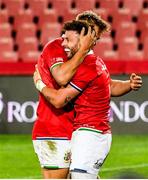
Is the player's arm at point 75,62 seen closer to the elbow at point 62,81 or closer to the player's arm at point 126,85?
the elbow at point 62,81

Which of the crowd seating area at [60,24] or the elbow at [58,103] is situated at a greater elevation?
the elbow at [58,103]

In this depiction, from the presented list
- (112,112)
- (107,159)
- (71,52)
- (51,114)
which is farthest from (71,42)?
(112,112)

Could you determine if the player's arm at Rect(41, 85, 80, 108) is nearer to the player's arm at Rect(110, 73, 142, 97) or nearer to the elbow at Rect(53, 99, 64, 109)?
the elbow at Rect(53, 99, 64, 109)

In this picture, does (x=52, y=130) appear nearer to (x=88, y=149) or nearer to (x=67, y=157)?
(x=67, y=157)

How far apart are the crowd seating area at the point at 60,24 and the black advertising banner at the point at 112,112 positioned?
8.91ft

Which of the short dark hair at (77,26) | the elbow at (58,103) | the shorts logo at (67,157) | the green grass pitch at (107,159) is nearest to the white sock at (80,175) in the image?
the shorts logo at (67,157)

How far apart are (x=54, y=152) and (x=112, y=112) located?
21.4 feet

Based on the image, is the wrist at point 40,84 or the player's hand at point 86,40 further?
the wrist at point 40,84

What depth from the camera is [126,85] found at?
588 cm

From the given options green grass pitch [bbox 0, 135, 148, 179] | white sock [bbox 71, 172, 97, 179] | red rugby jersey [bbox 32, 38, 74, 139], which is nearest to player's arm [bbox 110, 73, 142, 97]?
red rugby jersey [bbox 32, 38, 74, 139]

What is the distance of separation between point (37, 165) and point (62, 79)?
15.1 feet

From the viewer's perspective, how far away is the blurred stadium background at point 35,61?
10.4 metres

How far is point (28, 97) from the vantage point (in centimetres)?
1237

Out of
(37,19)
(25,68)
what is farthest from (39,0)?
(25,68)
